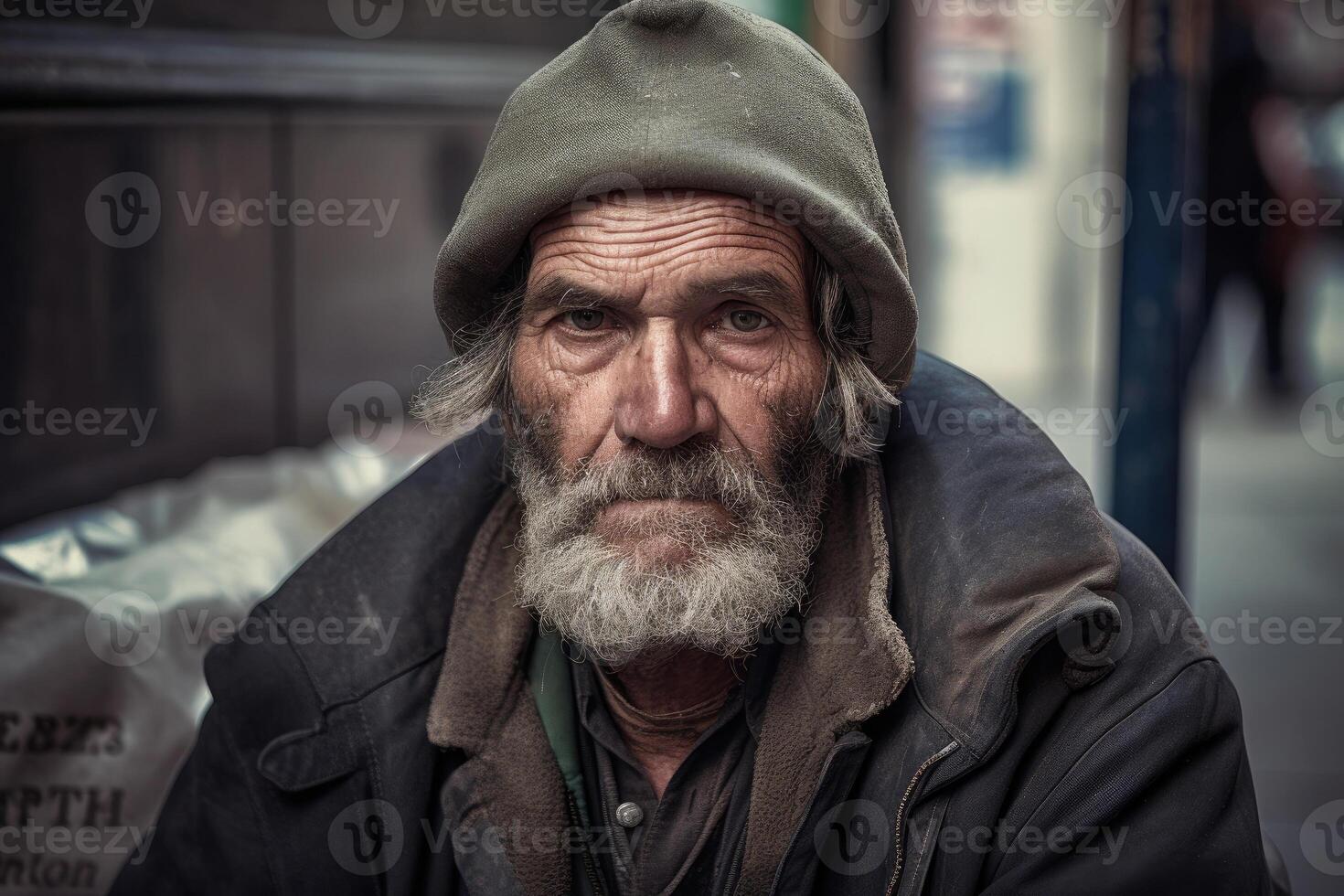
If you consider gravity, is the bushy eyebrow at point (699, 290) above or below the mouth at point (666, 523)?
above

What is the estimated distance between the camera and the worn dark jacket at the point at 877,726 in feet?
6.20

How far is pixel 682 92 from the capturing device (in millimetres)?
2100

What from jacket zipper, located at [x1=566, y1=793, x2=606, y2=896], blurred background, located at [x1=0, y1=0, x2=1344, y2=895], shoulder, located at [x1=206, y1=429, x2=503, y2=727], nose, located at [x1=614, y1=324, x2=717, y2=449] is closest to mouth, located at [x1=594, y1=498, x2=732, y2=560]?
nose, located at [x1=614, y1=324, x2=717, y2=449]

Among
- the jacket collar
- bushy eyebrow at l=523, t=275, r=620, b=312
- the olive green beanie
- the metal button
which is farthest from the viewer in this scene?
the metal button

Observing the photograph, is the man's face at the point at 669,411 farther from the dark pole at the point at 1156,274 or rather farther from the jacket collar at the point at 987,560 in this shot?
the dark pole at the point at 1156,274

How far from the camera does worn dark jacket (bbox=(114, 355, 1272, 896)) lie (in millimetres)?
1889

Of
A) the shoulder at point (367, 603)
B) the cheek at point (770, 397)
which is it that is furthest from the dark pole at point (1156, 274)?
the shoulder at point (367, 603)

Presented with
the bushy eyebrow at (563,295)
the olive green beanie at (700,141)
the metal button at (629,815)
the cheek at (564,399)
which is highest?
the olive green beanie at (700,141)

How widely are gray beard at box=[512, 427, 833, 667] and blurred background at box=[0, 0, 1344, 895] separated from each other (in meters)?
0.57

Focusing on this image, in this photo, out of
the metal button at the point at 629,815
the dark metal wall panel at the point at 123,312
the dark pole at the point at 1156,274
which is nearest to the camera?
the metal button at the point at 629,815

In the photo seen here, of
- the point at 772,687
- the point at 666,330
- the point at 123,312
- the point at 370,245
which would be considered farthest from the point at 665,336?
the point at 370,245

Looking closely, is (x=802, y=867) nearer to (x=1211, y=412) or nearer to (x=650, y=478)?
(x=650, y=478)

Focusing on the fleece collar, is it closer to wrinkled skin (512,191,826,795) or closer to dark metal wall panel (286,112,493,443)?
wrinkled skin (512,191,826,795)

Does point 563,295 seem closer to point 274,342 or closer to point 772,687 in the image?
point 772,687
